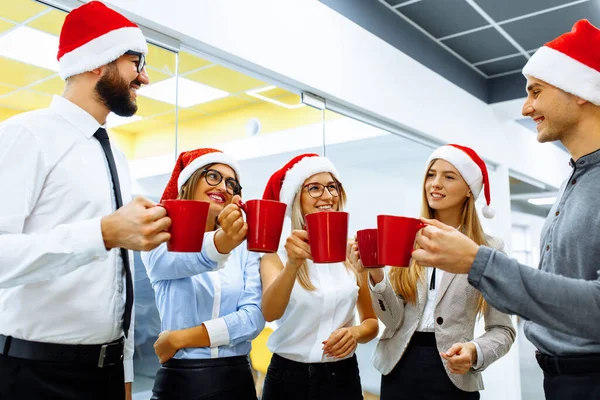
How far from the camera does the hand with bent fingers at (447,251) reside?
3.45 feet

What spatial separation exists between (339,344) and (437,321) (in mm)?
337

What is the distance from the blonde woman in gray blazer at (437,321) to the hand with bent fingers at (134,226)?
0.80m

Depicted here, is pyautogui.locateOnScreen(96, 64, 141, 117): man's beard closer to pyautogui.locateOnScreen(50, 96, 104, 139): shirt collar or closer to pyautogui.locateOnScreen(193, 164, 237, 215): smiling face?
pyautogui.locateOnScreen(50, 96, 104, 139): shirt collar

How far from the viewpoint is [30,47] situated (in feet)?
6.28

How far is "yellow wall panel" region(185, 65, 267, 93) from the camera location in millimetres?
2891

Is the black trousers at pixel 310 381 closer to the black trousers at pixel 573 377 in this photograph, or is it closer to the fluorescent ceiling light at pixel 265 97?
the black trousers at pixel 573 377

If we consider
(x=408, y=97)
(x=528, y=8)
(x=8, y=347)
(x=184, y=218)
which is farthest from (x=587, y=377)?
(x=528, y=8)

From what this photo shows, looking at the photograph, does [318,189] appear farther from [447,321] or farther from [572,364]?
[572,364]

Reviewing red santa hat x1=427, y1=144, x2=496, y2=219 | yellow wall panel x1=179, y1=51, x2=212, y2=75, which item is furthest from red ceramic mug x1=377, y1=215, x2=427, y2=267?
yellow wall panel x1=179, y1=51, x2=212, y2=75

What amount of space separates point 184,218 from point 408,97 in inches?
121

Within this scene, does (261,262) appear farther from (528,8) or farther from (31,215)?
(528,8)

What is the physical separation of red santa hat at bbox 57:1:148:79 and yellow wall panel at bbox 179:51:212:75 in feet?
3.44

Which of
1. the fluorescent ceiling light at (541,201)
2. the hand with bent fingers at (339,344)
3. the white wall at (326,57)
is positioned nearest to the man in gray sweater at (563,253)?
the hand with bent fingers at (339,344)

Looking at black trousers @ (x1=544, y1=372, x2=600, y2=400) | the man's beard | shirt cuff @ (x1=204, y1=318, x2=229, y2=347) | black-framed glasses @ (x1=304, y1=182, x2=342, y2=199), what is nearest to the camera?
black trousers @ (x1=544, y1=372, x2=600, y2=400)
